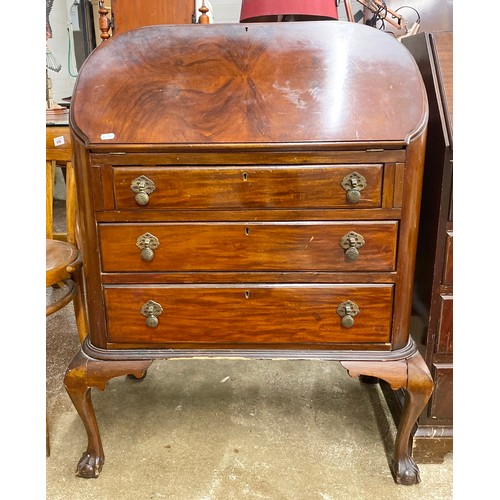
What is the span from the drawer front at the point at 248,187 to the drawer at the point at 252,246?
0.21 ft

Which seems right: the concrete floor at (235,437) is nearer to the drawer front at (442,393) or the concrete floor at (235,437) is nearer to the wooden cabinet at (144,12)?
the drawer front at (442,393)

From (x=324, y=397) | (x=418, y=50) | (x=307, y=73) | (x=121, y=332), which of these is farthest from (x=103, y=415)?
(x=418, y=50)

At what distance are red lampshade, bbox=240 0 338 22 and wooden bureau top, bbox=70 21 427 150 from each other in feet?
0.69

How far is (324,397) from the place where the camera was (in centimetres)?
218

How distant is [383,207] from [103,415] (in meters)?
1.49

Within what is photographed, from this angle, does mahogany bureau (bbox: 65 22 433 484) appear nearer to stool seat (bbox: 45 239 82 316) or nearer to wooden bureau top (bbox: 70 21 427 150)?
wooden bureau top (bbox: 70 21 427 150)

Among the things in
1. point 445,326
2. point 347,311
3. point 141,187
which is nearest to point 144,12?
point 141,187

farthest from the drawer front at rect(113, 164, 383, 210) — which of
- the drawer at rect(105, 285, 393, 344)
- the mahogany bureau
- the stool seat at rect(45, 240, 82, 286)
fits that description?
the stool seat at rect(45, 240, 82, 286)

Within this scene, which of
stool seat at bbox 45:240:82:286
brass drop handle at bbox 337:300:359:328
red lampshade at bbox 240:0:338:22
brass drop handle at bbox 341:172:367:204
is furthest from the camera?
stool seat at bbox 45:240:82:286

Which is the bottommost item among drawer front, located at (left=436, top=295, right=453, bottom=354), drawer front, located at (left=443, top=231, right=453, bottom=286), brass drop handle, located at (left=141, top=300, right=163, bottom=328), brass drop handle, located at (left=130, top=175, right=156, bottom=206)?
drawer front, located at (left=436, top=295, right=453, bottom=354)

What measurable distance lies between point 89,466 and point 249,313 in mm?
846

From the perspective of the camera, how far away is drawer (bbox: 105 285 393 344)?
151 centimetres

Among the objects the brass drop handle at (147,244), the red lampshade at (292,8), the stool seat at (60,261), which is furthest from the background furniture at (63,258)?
the red lampshade at (292,8)

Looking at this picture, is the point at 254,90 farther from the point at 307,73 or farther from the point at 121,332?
the point at 121,332
